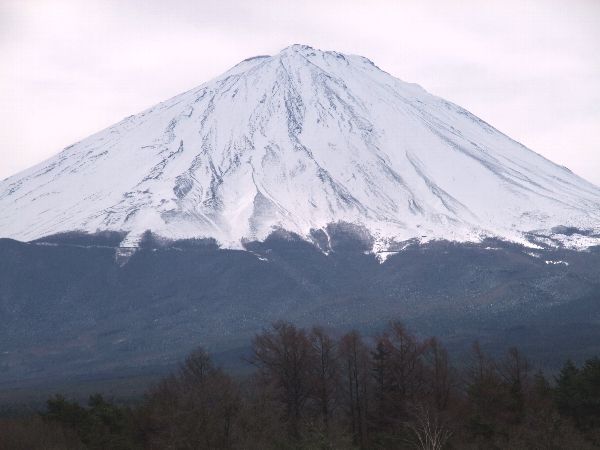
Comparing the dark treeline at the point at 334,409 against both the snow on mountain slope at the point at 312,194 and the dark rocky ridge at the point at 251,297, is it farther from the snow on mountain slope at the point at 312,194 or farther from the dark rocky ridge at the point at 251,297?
the snow on mountain slope at the point at 312,194

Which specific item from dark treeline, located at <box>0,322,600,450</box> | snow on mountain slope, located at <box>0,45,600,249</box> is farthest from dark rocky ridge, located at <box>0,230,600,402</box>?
dark treeline, located at <box>0,322,600,450</box>

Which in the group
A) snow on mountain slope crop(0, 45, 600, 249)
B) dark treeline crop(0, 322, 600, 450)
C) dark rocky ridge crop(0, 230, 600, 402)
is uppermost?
snow on mountain slope crop(0, 45, 600, 249)

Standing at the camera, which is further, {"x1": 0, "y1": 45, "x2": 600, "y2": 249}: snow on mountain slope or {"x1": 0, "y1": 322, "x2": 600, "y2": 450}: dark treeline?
{"x1": 0, "y1": 45, "x2": 600, "y2": 249}: snow on mountain slope

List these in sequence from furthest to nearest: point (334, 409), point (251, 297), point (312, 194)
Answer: point (312, 194)
point (251, 297)
point (334, 409)

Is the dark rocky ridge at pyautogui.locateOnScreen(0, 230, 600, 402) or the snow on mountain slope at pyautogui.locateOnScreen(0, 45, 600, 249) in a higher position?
the snow on mountain slope at pyautogui.locateOnScreen(0, 45, 600, 249)

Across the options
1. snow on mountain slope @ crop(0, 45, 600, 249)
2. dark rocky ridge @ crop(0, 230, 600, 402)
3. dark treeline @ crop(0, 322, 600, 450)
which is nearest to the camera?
dark treeline @ crop(0, 322, 600, 450)

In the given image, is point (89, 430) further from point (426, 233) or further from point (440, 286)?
point (426, 233)

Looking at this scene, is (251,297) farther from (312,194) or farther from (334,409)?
(334,409)

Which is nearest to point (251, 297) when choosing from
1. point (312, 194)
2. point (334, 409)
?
point (312, 194)

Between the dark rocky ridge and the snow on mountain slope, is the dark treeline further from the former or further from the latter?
the snow on mountain slope
